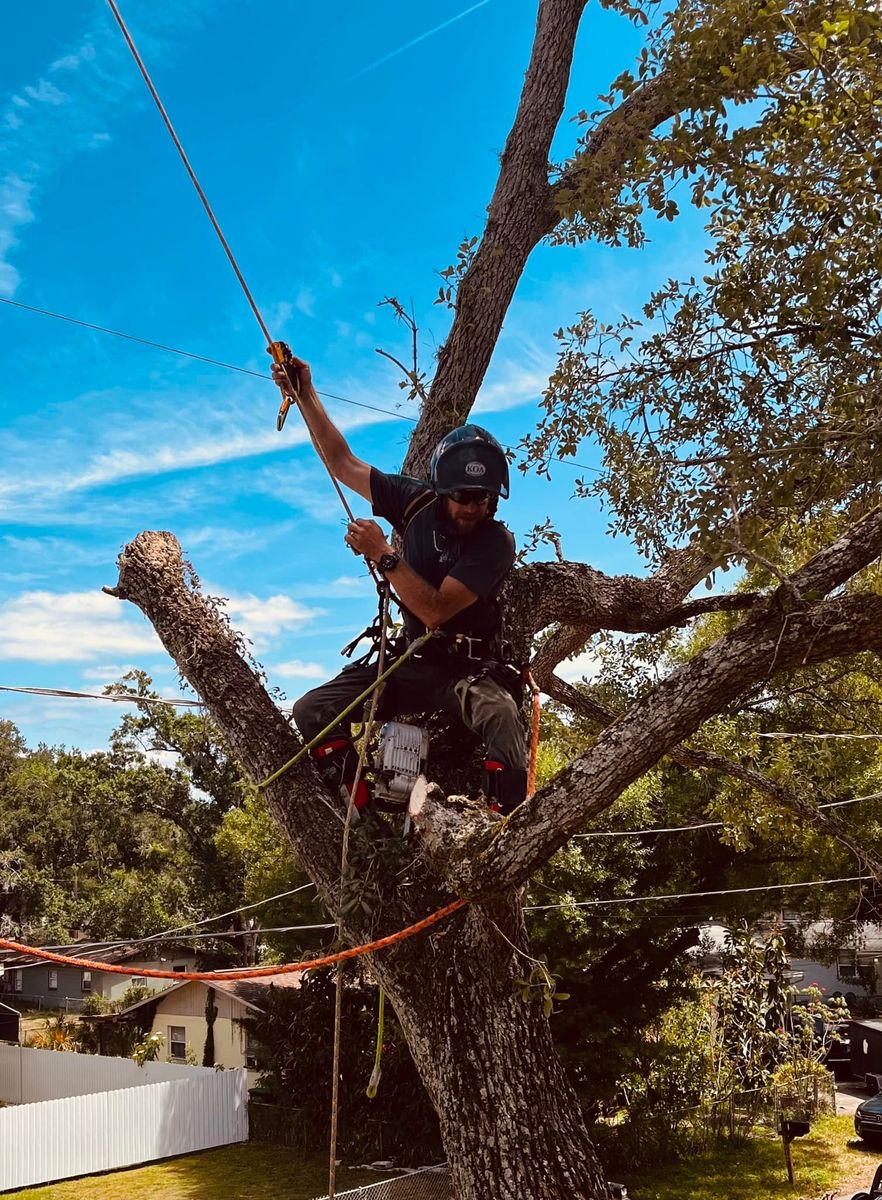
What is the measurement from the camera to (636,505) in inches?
309

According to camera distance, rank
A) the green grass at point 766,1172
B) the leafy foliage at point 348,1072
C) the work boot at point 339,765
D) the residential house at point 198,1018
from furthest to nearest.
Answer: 1. the residential house at point 198,1018
2. the leafy foliage at point 348,1072
3. the green grass at point 766,1172
4. the work boot at point 339,765

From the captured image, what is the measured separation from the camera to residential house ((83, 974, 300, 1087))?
2295cm

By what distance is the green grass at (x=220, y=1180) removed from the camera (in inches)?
616

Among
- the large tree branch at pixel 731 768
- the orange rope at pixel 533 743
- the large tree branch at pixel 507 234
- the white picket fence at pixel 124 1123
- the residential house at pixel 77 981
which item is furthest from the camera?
the residential house at pixel 77 981

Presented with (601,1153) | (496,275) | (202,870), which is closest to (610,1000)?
(601,1153)

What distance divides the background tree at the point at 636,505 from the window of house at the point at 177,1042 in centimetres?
2058

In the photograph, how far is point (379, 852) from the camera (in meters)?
4.46

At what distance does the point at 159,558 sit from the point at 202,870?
29360mm

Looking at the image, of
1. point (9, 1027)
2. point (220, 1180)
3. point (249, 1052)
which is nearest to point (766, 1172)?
point (220, 1180)

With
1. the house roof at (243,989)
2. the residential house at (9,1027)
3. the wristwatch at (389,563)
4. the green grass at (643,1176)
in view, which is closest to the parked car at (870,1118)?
the green grass at (643,1176)

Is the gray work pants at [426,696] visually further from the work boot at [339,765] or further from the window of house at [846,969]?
the window of house at [846,969]

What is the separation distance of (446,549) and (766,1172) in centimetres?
1489

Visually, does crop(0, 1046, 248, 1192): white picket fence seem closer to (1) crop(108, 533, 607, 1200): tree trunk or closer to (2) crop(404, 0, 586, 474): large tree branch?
(1) crop(108, 533, 607, 1200): tree trunk

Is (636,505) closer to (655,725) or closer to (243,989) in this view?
(655,725)
